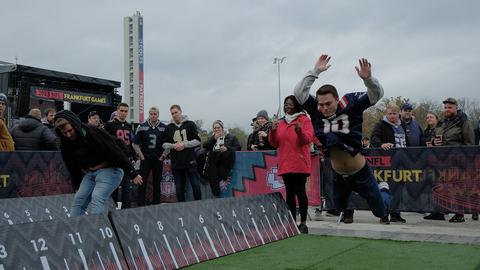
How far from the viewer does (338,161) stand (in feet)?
17.2

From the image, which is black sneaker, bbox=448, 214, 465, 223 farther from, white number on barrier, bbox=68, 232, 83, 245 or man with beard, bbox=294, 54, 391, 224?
white number on barrier, bbox=68, 232, 83, 245

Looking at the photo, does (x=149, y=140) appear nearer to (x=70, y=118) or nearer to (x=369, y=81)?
(x=70, y=118)

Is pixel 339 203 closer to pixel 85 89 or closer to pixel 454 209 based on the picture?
pixel 454 209

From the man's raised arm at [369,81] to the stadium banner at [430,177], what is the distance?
365cm

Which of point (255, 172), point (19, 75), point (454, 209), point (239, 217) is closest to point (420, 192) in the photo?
point (454, 209)

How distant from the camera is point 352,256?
4.99 m

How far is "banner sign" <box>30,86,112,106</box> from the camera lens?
1323 cm

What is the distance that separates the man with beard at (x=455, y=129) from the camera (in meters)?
8.18

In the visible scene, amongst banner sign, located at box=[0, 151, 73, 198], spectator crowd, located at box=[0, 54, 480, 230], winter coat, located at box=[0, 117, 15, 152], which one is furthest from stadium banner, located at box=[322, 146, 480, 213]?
winter coat, located at box=[0, 117, 15, 152]

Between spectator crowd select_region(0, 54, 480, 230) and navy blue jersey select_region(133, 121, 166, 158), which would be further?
navy blue jersey select_region(133, 121, 166, 158)

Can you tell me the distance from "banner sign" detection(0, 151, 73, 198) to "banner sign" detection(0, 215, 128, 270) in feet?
16.8

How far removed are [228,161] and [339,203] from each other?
448 cm

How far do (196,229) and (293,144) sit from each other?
226 cm

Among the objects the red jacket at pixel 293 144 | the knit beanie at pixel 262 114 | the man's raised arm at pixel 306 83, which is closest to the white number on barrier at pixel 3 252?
the man's raised arm at pixel 306 83
